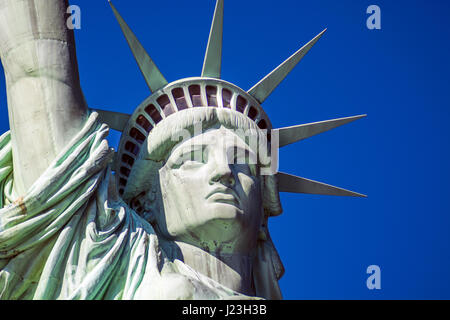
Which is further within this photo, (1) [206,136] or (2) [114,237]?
(1) [206,136]

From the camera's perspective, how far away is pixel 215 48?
53.2 ft

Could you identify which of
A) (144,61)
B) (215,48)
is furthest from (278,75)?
(144,61)

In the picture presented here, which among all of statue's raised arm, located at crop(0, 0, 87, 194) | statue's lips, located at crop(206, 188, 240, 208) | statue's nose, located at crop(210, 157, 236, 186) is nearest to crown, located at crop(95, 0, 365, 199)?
statue's nose, located at crop(210, 157, 236, 186)

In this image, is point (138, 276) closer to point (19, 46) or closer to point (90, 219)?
point (90, 219)

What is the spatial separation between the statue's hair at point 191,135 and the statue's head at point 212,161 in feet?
0.06

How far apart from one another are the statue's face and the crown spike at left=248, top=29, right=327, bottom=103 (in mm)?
1982

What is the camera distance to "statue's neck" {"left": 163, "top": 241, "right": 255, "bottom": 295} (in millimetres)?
13758

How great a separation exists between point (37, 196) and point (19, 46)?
256 cm

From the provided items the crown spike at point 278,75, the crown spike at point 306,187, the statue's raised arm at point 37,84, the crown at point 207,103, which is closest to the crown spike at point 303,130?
the crown at point 207,103

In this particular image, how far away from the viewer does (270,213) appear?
51.4ft

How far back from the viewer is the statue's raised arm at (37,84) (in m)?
13.0

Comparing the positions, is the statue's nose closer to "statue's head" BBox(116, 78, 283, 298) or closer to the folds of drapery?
"statue's head" BBox(116, 78, 283, 298)
